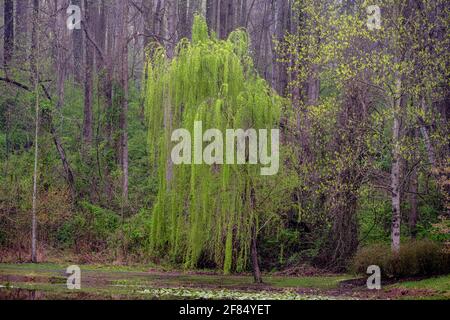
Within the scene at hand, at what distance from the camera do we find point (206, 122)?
60.4 feet

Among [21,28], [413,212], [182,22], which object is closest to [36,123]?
[21,28]

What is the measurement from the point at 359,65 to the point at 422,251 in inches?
242

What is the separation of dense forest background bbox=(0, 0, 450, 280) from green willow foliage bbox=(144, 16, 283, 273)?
0.19 feet

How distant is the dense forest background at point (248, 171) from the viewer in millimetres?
19422

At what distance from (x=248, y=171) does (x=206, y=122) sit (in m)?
1.79

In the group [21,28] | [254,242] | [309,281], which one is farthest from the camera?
[21,28]

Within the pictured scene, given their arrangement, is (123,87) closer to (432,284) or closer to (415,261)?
(415,261)

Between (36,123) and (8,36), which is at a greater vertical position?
(8,36)

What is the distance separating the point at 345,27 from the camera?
21641 millimetres

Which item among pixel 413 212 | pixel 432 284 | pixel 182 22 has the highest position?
pixel 182 22

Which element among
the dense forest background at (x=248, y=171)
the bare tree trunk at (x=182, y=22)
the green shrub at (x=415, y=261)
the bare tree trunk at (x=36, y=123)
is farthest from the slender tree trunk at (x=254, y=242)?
the bare tree trunk at (x=182, y=22)

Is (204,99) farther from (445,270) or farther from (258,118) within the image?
(445,270)

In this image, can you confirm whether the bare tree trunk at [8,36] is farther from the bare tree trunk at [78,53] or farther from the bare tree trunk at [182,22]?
the bare tree trunk at [182,22]

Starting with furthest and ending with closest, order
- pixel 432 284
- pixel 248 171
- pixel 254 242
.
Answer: pixel 254 242
pixel 248 171
pixel 432 284
